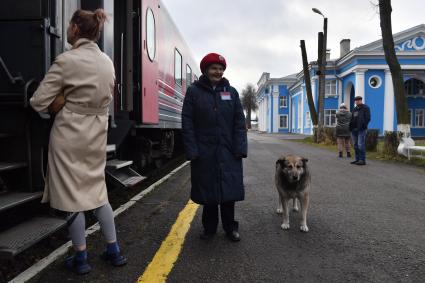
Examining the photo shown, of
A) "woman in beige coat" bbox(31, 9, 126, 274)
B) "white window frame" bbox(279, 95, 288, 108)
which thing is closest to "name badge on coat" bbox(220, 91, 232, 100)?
"woman in beige coat" bbox(31, 9, 126, 274)

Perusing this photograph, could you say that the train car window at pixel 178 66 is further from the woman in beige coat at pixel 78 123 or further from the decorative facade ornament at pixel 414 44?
the decorative facade ornament at pixel 414 44

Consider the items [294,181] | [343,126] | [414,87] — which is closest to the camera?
[294,181]

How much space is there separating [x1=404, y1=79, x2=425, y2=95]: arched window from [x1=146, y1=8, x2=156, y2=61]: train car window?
38.4 meters

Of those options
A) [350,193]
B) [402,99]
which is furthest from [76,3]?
[402,99]

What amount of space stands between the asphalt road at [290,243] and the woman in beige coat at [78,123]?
22.9 inches

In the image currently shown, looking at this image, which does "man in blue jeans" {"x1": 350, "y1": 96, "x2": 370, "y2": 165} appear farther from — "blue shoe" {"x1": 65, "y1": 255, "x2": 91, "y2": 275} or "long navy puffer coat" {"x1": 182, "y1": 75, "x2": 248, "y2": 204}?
"blue shoe" {"x1": 65, "y1": 255, "x2": 91, "y2": 275}

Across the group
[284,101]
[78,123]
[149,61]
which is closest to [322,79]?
[149,61]

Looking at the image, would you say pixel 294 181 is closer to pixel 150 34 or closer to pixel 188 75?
pixel 150 34

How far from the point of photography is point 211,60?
3979mm

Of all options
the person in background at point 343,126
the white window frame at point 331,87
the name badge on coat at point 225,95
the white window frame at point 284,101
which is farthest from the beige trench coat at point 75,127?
the white window frame at point 284,101

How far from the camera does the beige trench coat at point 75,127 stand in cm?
301

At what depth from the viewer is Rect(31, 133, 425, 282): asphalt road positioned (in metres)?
3.25

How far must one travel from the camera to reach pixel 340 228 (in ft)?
15.3

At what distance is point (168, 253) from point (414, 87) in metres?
42.2
